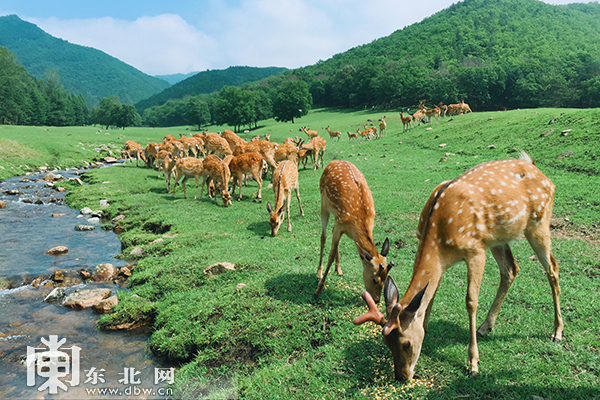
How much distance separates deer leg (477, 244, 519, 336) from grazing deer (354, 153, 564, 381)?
0.01m

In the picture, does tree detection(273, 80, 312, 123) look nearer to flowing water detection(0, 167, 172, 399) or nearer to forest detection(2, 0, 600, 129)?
forest detection(2, 0, 600, 129)

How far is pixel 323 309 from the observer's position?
6711 mm

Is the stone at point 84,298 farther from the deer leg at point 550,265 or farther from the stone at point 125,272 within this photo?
the deer leg at point 550,265

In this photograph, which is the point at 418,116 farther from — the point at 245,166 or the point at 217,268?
the point at 217,268

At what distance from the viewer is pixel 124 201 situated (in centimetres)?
1734

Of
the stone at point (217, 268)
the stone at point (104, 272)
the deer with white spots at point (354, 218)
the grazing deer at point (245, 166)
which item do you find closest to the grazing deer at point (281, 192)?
the stone at point (217, 268)

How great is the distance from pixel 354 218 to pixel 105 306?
6405 millimetres

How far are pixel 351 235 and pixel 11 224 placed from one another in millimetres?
15617

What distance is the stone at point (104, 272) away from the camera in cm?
998

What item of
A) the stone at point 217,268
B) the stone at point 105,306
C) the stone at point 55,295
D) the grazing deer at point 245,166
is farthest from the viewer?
the grazing deer at point 245,166

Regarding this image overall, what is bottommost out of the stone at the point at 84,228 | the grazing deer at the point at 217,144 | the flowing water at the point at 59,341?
the flowing water at the point at 59,341

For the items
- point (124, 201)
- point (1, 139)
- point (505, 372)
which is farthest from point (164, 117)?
point (505, 372)

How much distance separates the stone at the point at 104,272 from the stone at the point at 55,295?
1.02 metres

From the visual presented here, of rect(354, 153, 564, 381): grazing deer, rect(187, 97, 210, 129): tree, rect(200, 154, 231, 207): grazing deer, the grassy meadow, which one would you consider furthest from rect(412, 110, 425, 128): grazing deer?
rect(187, 97, 210, 129): tree
